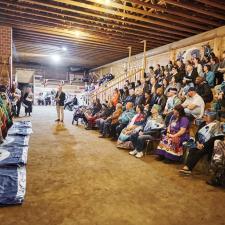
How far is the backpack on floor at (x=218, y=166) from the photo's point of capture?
3.46 metres

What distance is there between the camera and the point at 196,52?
856 cm

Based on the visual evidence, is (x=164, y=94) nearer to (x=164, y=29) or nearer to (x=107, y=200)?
(x=164, y=29)

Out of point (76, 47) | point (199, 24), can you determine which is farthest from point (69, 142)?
point (76, 47)

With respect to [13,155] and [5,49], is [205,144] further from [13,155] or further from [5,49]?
[5,49]

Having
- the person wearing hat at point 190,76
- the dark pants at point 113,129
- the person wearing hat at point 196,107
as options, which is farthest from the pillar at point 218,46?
the dark pants at point 113,129

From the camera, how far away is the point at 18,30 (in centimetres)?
803

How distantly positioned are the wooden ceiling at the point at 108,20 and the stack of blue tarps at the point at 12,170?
133 inches

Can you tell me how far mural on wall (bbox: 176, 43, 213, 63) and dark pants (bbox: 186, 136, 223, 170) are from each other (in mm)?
4722

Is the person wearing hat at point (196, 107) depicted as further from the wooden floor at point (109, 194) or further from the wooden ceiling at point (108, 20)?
the wooden ceiling at point (108, 20)

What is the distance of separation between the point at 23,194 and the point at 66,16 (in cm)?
521

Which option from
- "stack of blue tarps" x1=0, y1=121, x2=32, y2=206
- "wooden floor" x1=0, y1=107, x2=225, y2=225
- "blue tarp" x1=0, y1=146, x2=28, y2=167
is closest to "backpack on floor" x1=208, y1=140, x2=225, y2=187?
"wooden floor" x1=0, y1=107, x2=225, y2=225

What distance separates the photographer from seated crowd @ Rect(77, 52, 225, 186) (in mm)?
4070

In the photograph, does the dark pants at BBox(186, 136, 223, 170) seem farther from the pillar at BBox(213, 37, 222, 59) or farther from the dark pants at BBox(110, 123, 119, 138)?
the pillar at BBox(213, 37, 222, 59)

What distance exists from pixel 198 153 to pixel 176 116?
987mm
